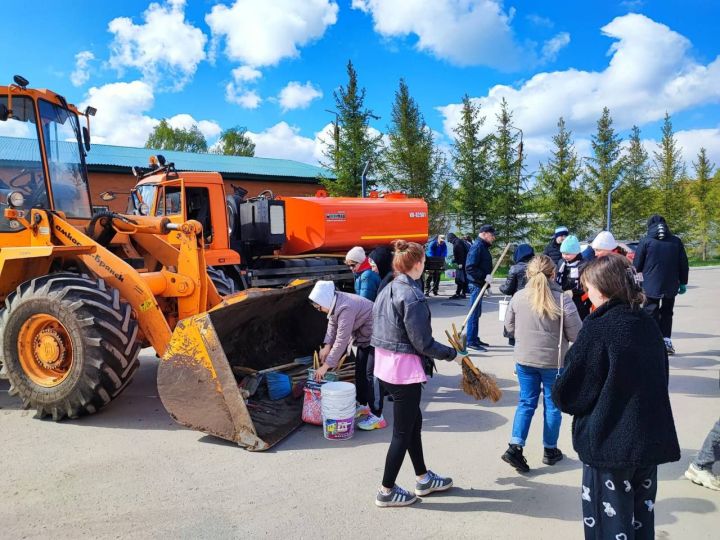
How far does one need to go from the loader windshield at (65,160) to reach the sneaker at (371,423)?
165 inches

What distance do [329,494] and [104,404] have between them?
8.35 feet

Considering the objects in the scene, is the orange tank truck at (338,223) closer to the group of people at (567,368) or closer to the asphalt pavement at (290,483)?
the group of people at (567,368)

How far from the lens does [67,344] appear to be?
5051mm

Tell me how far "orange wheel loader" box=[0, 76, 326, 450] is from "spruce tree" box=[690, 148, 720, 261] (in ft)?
108

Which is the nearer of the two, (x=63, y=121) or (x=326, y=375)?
(x=326, y=375)

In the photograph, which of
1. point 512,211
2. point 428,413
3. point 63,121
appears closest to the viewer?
point 428,413

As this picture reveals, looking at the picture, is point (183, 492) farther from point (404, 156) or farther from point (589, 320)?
point (404, 156)

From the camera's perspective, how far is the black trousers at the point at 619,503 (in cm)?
232

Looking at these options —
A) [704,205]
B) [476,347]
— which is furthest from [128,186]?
[704,205]

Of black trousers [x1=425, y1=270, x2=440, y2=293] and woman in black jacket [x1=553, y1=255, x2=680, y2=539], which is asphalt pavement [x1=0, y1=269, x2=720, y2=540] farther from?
black trousers [x1=425, y1=270, x2=440, y2=293]

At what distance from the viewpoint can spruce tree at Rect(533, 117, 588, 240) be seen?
79.4 feet

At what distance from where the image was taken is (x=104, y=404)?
4883mm

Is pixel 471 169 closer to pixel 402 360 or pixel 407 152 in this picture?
pixel 407 152

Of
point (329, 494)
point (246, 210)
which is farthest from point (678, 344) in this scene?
point (246, 210)
